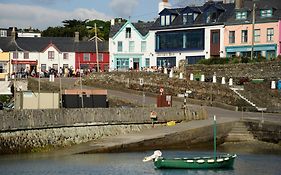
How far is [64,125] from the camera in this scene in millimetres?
40375

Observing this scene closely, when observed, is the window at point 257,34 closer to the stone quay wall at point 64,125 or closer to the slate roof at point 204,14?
the slate roof at point 204,14

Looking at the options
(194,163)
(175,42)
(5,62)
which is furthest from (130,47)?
(194,163)

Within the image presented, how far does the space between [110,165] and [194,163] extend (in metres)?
4.79

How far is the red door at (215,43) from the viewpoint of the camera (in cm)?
7575

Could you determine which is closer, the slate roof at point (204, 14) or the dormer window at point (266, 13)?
the dormer window at point (266, 13)

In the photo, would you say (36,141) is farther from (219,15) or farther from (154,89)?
(219,15)

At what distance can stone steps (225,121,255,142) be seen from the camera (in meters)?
43.7

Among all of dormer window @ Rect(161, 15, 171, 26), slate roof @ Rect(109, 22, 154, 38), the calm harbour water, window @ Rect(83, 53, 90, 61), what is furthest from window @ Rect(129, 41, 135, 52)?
the calm harbour water

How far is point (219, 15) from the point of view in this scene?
77.1 meters

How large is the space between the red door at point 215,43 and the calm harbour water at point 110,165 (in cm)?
3685

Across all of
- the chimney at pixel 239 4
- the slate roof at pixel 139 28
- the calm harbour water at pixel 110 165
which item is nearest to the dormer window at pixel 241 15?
the chimney at pixel 239 4

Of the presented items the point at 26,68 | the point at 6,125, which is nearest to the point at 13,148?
the point at 6,125

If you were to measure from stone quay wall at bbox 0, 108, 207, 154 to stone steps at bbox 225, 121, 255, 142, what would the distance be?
4.06 meters

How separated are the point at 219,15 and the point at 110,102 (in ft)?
90.2
